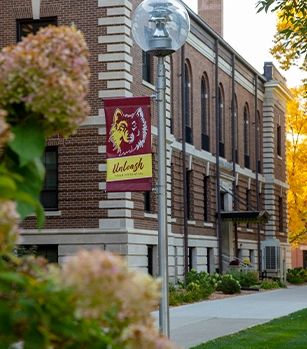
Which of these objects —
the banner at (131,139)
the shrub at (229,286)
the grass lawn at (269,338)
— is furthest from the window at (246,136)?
the banner at (131,139)

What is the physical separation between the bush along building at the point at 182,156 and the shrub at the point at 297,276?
1725 millimetres

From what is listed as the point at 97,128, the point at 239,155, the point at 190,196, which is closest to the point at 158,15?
the point at 97,128

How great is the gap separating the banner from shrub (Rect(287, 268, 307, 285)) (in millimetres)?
29697

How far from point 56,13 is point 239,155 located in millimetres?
20195

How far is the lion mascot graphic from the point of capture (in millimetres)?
12883

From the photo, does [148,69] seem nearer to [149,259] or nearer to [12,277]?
[149,259]

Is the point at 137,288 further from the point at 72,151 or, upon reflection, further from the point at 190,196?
the point at 190,196

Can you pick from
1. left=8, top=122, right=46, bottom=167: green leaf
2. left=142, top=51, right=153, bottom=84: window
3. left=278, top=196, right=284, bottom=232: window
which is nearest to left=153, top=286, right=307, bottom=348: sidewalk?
left=142, top=51, right=153, bottom=84: window

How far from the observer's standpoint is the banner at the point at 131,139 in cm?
1295

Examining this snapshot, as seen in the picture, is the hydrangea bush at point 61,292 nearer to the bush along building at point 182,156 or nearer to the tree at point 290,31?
the tree at point 290,31

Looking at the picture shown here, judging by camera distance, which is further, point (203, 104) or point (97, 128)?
point (203, 104)

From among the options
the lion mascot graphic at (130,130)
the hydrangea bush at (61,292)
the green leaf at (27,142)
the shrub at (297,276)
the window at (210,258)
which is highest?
the lion mascot graphic at (130,130)

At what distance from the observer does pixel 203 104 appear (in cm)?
3962

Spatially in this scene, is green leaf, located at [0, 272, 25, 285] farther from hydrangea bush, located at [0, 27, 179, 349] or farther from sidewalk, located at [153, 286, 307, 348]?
sidewalk, located at [153, 286, 307, 348]
